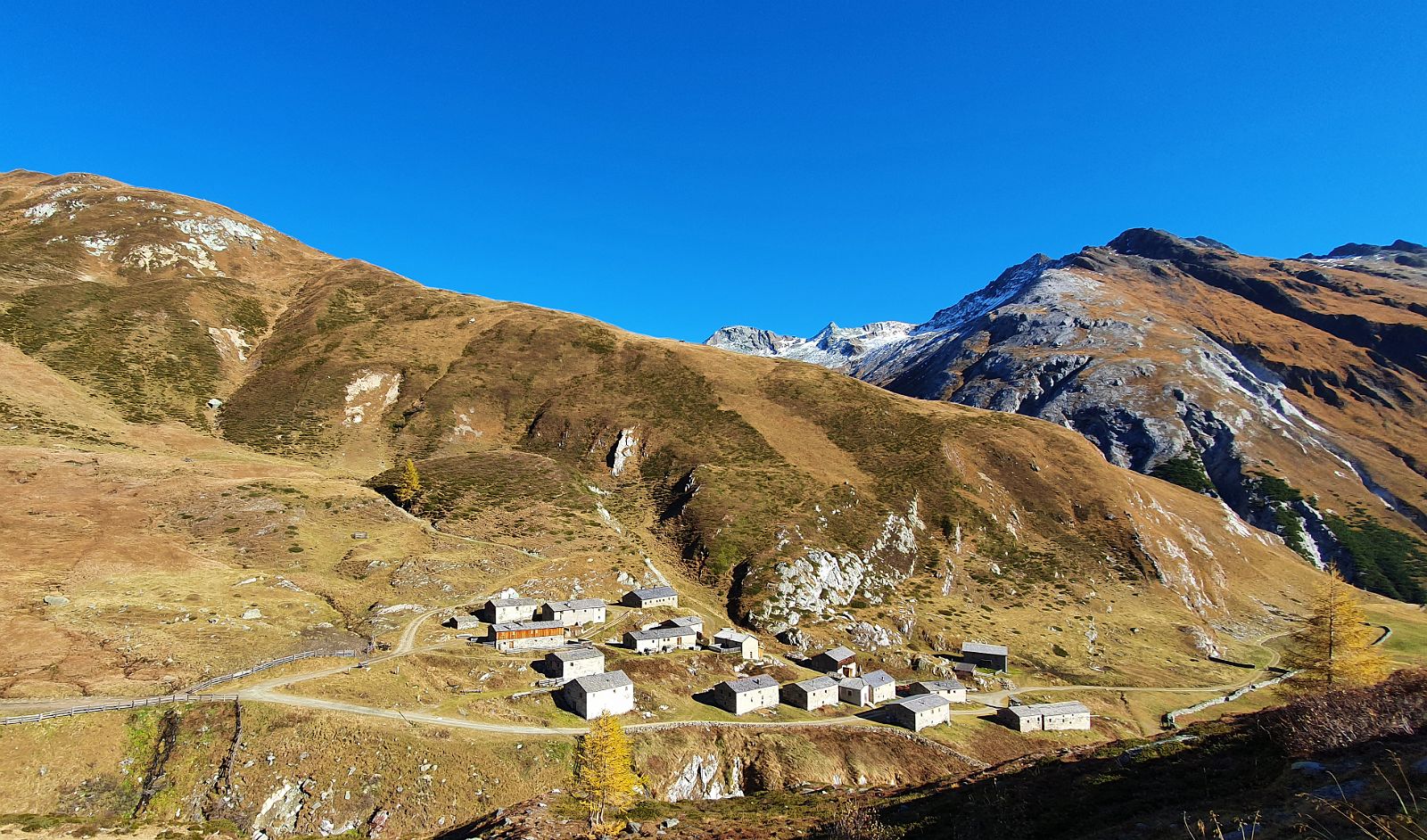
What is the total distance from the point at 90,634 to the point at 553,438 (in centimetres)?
8964

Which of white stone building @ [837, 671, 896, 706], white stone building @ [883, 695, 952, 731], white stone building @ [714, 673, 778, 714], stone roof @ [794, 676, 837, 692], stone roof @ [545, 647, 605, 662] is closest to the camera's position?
stone roof @ [545, 647, 605, 662]

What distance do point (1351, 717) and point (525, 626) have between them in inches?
2913

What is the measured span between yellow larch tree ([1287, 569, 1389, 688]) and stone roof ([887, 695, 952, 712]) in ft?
111

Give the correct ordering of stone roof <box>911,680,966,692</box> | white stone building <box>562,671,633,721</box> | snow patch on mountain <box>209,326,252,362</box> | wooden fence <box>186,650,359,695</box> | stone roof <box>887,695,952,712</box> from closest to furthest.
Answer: wooden fence <box>186,650,359,695</box>, white stone building <box>562,671,633,721</box>, stone roof <box>887,695,952,712</box>, stone roof <box>911,680,966,692</box>, snow patch on mountain <box>209,326,252,362</box>

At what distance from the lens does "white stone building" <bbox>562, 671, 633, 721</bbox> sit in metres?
63.4

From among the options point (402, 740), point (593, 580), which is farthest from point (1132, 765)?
point (593, 580)

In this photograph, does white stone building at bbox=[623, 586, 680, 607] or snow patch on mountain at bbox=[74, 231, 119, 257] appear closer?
white stone building at bbox=[623, 586, 680, 607]

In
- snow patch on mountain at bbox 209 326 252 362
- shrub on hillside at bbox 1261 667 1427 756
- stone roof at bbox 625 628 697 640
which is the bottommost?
stone roof at bbox 625 628 697 640

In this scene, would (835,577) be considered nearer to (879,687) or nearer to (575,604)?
(879,687)

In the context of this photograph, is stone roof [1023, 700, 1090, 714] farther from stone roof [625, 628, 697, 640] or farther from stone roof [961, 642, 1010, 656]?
stone roof [625, 628, 697, 640]

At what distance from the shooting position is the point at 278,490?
103 m

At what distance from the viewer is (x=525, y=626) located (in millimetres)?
78062

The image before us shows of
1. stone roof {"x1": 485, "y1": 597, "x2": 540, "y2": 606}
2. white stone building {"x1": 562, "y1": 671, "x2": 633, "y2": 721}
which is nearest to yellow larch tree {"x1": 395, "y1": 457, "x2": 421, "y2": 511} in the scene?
stone roof {"x1": 485, "y1": 597, "x2": 540, "y2": 606}

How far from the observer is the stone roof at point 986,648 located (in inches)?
3740
